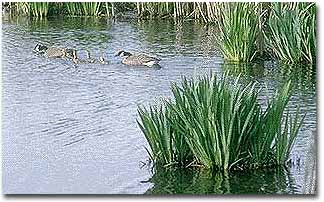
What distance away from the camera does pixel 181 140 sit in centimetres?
271

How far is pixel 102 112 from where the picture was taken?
2896mm

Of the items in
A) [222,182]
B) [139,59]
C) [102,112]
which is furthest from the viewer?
[139,59]

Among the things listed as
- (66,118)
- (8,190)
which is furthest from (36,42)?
(8,190)

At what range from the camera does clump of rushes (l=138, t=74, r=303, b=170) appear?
8.56 ft

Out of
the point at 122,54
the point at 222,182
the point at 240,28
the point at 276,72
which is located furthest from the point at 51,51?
the point at 222,182

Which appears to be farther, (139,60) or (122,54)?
(122,54)

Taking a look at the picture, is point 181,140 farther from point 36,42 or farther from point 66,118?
point 36,42

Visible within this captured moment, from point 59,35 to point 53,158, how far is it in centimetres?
104

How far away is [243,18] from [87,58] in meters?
0.73

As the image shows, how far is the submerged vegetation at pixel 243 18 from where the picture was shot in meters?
3.23

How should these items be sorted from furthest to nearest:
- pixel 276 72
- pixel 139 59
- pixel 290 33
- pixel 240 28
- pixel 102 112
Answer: pixel 240 28
pixel 290 33
pixel 276 72
pixel 139 59
pixel 102 112

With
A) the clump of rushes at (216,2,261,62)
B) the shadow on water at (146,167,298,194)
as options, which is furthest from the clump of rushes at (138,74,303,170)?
the clump of rushes at (216,2,261,62)

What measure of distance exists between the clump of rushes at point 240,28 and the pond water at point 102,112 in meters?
0.12

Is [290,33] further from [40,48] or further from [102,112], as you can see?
[102,112]
